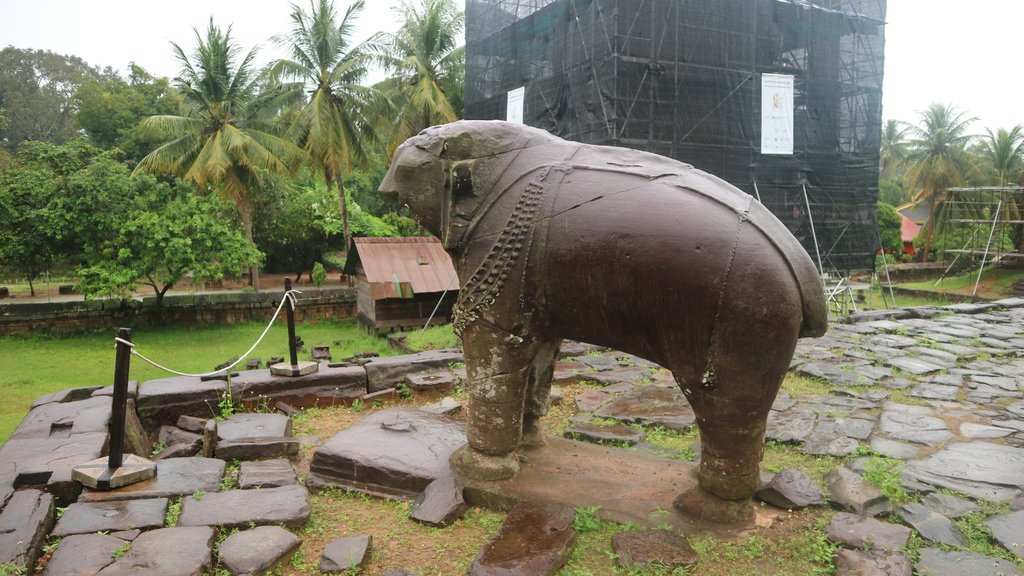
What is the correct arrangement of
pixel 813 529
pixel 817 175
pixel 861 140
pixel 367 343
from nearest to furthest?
pixel 813 529
pixel 367 343
pixel 817 175
pixel 861 140

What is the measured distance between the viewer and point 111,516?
3.72m

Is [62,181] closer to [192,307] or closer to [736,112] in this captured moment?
[192,307]

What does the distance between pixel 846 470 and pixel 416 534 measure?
273 cm

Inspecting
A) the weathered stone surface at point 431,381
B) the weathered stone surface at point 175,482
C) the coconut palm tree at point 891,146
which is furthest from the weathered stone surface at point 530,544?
the coconut palm tree at point 891,146

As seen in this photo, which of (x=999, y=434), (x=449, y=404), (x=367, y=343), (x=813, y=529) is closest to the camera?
(x=813, y=529)

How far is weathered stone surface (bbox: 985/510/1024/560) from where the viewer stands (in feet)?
11.1

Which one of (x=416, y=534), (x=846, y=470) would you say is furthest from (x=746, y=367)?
(x=416, y=534)

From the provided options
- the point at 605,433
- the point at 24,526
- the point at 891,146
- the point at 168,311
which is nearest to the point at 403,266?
the point at 168,311

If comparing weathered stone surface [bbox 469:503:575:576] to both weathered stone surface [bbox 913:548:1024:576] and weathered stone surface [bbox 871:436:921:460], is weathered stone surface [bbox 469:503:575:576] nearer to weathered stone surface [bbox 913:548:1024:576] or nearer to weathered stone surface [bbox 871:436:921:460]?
weathered stone surface [bbox 913:548:1024:576]

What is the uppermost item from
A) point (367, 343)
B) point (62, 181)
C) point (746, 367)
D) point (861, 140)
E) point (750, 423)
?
point (861, 140)

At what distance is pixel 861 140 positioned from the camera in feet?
61.6

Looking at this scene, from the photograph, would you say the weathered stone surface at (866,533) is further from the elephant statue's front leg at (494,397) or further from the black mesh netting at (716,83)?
the black mesh netting at (716,83)

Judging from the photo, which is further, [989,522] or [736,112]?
[736,112]

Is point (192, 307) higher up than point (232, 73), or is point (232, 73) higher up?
point (232, 73)
